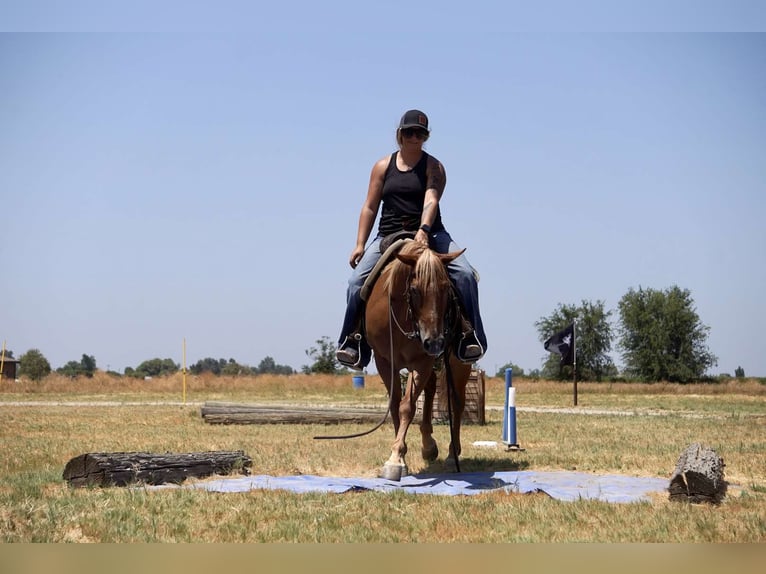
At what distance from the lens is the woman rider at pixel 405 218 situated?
8812mm

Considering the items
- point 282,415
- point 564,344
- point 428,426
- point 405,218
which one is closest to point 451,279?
point 405,218

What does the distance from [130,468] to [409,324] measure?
9.75ft

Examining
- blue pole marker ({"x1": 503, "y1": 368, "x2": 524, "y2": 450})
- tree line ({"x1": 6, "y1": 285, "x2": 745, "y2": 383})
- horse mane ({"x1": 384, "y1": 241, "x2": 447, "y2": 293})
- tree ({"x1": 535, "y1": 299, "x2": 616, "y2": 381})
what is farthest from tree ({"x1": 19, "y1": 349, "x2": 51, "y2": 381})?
horse mane ({"x1": 384, "y1": 241, "x2": 447, "y2": 293})

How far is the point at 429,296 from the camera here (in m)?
7.91

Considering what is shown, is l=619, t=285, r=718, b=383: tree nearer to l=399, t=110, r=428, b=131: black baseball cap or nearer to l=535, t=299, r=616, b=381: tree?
l=535, t=299, r=616, b=381: tree

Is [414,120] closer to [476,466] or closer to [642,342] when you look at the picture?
[476,466]

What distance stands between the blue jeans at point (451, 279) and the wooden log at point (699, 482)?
8.07ft

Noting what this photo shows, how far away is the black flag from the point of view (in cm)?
3328

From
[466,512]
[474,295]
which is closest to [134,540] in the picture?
[466,512]

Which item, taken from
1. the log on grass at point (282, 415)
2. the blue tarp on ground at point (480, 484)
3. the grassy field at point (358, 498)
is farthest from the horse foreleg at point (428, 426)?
the log on grass at point (282, 415)

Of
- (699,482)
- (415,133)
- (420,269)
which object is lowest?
(699,482)

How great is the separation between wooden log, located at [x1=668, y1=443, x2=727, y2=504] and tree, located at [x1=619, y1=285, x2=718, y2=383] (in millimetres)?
88863

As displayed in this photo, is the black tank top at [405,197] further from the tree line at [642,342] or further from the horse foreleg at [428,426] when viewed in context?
the tree line at [642,342]

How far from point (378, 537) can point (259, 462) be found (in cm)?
475
